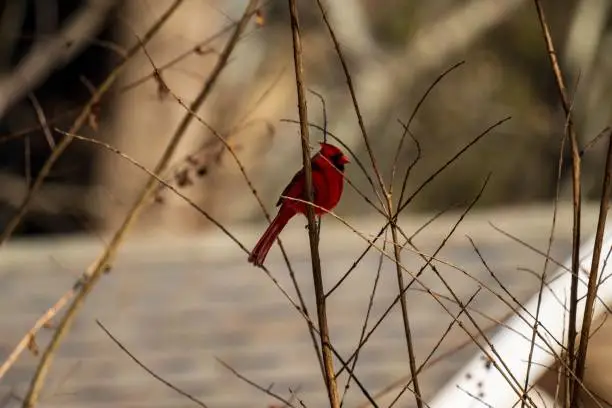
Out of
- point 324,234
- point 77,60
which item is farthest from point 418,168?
point 324,234

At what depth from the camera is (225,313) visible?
16.9 feet

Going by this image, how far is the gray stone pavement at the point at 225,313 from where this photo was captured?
4.41 meters

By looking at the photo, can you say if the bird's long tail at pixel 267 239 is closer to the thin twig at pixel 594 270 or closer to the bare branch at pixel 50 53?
the thin twig at pixel 594 270

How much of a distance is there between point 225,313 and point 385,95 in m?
7.00

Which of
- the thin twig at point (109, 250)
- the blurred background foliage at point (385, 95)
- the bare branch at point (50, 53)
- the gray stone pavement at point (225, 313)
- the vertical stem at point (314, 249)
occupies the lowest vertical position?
the vertical stem at point (314, 249)

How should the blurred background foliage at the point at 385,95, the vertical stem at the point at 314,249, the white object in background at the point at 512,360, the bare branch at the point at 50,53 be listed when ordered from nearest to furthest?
the vertical stem at the point at 314,249 < the white object in background at the point at 512,360 < the bare branch at the point at 50,53 < the blurred background foliage at the point at 385,95

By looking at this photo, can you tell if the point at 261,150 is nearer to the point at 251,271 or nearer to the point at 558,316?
the point at 251,271

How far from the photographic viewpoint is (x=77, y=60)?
32.0 feet

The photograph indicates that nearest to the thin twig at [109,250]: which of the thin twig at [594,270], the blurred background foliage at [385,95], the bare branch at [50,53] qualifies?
the thin twig at [594,270]

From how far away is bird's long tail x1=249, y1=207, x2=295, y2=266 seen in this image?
1.49 meters

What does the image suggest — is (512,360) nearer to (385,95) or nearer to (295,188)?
(295,188)

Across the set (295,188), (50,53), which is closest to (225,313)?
(295,188)

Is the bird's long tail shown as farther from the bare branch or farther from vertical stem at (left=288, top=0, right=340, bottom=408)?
the bare branch

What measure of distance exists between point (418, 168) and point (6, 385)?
8439 millimetres
